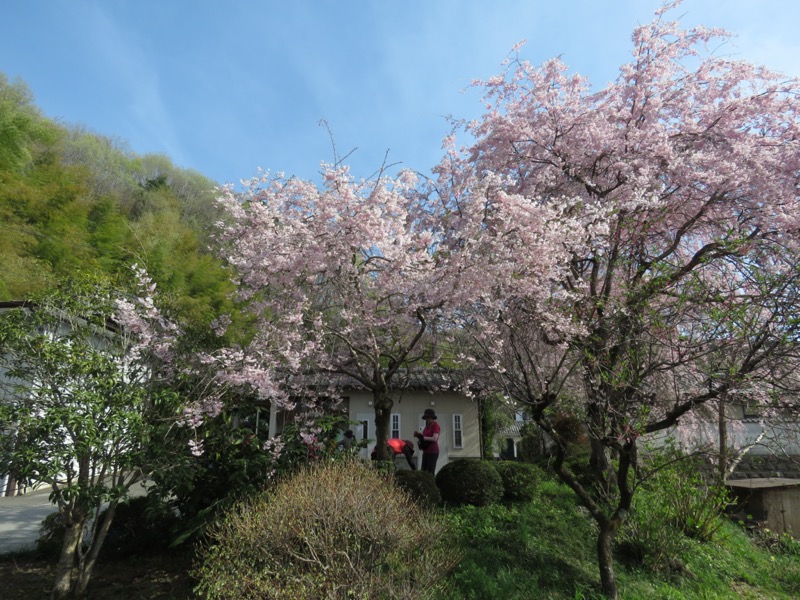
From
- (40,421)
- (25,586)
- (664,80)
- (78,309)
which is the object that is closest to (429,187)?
(664,80)

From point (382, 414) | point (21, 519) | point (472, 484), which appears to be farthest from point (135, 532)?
point (472, 484)

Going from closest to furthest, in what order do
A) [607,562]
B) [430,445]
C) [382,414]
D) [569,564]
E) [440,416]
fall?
[607,562] < [569,564] < [382,414] < [430,445] < [440,416]

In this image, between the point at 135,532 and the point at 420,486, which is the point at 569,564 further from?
the point at 135,532

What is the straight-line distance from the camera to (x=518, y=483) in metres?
7.24

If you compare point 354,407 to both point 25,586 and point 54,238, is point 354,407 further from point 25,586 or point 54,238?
point 54,238

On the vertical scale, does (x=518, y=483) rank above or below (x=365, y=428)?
below

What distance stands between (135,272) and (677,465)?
687 centimetres

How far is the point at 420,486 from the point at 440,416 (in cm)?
541

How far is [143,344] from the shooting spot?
491 centimetres

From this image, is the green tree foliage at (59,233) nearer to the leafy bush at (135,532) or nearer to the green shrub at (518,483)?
the leafy bush at (135,532)

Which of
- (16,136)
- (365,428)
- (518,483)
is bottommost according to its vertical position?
(518,483)

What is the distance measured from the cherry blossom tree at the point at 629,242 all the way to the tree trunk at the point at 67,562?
4.47m

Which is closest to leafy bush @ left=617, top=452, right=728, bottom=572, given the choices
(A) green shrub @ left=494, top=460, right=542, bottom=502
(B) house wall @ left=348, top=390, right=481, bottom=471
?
(A) green shrub @ left=494, top=460, right=542, bottom=502

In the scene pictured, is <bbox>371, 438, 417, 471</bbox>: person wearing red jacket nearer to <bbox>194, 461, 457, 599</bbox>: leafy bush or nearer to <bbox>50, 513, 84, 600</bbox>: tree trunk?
<bbox>194, 461, 457, 599</bbox>: leafy bush
